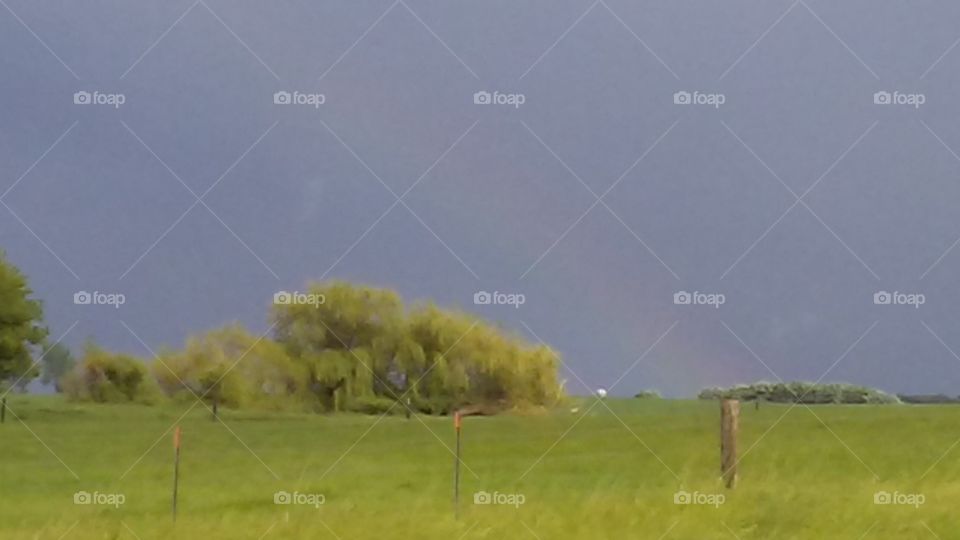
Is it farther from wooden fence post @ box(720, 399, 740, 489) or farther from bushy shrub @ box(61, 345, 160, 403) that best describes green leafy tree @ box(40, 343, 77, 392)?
wooden fence post @ box(720, 399, 740, 489)

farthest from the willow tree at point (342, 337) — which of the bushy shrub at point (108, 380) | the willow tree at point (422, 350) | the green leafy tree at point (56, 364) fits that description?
the green leafy tree at point (56, 364)

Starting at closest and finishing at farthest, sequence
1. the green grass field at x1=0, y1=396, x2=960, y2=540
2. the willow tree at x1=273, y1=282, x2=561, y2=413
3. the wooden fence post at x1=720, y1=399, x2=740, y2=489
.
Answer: the green grass field at x1=0, y1=396, x2=960, y2=540 → the wooden fence post at x1=720, y1=399, x2=740, y2=489 → the willow tree at x1=273, y1=282, x2=561, y2=413

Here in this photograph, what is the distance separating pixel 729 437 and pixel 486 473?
529cm

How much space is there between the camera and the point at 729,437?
42.9 ft

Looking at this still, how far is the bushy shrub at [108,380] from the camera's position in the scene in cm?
2489

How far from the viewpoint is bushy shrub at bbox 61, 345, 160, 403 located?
81.7ft

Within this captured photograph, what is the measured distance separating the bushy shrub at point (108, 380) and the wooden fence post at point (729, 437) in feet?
49.7

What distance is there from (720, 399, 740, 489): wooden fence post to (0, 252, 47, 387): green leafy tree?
18.8 metres

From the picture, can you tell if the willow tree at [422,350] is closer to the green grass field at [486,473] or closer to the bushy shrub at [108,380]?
the green grass field at [486,473]

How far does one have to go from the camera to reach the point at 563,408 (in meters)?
22.4

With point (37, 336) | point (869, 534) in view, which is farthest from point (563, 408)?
point (37, 336)

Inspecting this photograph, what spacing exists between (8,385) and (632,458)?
16469mm

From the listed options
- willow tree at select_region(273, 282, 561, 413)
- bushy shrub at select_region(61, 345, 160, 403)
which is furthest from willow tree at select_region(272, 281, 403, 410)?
bushy shrub at select_region(61, 345, 160, 403)

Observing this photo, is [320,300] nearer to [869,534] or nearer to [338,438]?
[338,438]
